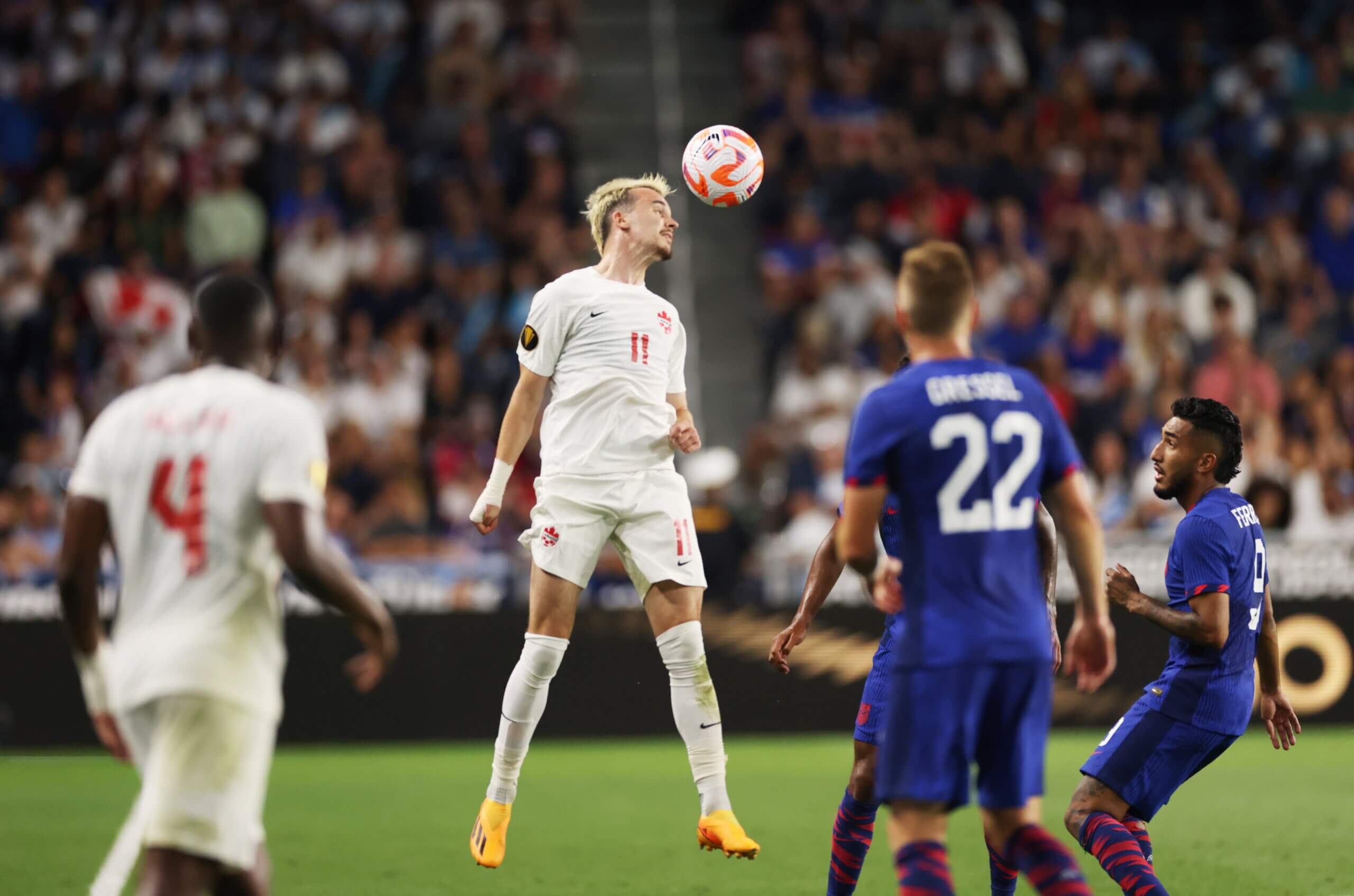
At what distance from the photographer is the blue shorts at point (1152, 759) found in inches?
235

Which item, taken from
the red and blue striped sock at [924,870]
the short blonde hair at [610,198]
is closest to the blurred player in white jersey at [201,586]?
the red and blue striped sock at [924,870]

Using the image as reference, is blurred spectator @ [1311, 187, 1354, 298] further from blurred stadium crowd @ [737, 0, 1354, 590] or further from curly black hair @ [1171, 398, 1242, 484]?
curly black hair @ [1171, 398, 1242, 484]

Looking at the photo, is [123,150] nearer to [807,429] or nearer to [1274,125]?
[807,429]

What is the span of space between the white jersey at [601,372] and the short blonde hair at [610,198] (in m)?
0.29

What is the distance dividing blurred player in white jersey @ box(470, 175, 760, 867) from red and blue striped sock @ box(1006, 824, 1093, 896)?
8.08ft

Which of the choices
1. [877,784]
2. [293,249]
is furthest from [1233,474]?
[293,249]

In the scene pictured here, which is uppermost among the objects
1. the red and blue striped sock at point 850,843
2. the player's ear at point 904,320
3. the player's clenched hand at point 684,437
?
the player's ear at point 904,320

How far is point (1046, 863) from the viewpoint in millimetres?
4492

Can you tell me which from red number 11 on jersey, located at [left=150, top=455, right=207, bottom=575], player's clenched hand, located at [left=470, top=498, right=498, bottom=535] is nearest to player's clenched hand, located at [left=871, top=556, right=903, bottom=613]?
red number 11 on jersey, located at [left=150, top=455, right=207, bottom=575]

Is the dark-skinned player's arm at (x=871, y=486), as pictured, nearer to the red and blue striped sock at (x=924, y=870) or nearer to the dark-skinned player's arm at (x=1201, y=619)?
the red and blue striped sock at (x=924, y=870)

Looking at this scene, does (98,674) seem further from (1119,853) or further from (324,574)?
(1119,853)

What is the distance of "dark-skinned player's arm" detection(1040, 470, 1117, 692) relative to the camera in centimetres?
454

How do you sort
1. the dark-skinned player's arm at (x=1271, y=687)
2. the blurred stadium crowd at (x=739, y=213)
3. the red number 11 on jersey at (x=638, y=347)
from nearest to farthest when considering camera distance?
the dark-skinned player's arm at (x=1271, y=687) → the red number 11 on jersey at (x=638, y=347) → the blurred stadium crowd at (x=739, y=213)

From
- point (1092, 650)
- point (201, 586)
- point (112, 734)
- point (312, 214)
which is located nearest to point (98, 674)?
point (112, 734)
